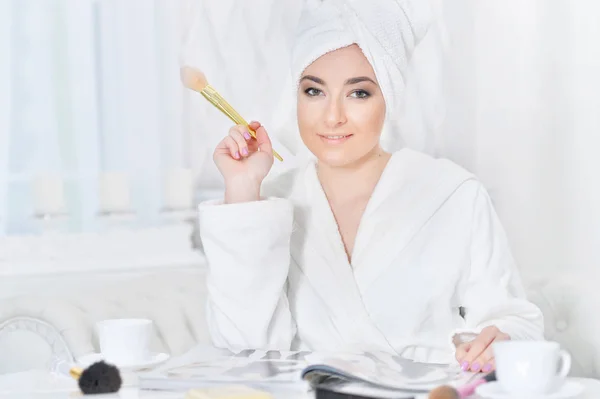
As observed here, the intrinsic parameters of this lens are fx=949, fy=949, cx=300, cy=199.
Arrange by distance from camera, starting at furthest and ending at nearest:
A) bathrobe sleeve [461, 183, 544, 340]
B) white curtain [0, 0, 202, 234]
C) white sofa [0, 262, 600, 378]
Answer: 1. white curtain [0, 0, 202, 234]
2. white sofa [0, 262, 600, 378]
3. bathrobe sleeve [461, 183, 544, 340]

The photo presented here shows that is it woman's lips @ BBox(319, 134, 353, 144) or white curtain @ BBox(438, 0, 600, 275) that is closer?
woman's lips @ BBox(319, 134, 353, 144)

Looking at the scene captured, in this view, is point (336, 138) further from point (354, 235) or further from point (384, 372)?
point (384, 372)

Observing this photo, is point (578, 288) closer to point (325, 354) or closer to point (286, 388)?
point (325, 354)

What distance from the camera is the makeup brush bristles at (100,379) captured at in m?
1.16

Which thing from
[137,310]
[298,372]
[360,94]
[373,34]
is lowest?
[137,310]

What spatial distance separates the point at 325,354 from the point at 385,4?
647 millimetres

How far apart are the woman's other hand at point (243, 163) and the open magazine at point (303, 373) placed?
0.33 metres

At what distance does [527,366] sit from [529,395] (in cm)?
3

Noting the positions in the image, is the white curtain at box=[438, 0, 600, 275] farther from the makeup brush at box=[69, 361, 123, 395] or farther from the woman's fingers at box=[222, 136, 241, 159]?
the makeup brush at box=[69, 361, 123, 395]

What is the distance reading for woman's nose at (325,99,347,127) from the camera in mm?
1624

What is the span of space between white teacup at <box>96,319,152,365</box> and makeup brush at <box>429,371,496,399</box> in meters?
0.47

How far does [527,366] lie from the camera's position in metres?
1.04

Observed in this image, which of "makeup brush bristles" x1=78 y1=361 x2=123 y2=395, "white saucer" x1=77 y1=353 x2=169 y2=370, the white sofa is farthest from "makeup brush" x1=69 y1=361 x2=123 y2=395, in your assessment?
the white sofa

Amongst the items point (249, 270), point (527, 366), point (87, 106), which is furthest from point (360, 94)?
point (87, 106)
